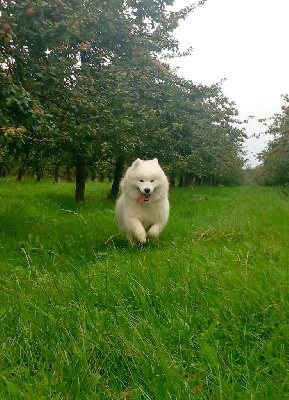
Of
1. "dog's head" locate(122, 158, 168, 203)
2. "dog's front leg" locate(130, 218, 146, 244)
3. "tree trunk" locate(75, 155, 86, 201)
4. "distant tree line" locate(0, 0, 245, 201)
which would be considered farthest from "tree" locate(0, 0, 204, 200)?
"tree trunk" locate(75, 155, 86, 201)

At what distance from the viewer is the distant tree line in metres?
5.48

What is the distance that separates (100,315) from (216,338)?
0.84m

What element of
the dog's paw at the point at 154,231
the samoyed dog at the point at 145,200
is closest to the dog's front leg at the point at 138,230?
the samoyed dog at the point at 145,200

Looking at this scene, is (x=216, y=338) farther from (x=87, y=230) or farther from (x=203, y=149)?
(x=203, y=149)

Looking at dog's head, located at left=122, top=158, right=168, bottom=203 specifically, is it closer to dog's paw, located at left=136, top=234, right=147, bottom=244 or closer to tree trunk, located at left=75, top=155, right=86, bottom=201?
dog's paw, located at left=136, top=234, right=147, bottom=244

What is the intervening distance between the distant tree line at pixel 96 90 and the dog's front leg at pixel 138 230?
1.91 m

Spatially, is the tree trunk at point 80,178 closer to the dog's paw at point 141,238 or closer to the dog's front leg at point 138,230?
the dog's front leg at point 138,230

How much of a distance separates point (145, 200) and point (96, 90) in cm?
343

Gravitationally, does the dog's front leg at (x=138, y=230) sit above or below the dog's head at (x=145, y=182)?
below

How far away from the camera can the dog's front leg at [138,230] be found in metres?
5.60

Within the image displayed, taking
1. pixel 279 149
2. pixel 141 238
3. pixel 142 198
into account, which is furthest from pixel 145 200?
pixel 279 149

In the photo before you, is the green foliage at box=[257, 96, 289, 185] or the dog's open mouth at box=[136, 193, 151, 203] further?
the green foliage at box=[257, 96, 289, 185]

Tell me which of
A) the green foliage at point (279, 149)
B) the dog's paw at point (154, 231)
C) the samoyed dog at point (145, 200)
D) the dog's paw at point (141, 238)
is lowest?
the dog's paw at point (141, 238)

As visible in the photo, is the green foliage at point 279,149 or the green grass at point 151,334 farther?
the green foliage at point 279,149
